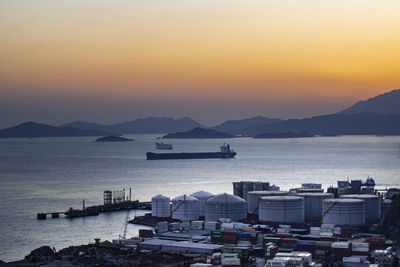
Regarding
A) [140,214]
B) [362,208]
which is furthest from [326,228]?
[140,214]

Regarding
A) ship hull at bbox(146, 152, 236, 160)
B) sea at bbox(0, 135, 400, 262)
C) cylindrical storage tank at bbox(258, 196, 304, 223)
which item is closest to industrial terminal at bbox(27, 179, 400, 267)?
cylindrical storage tank at bbox(258, 196, 304, 223)

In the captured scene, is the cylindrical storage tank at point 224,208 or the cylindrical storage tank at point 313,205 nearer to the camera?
the cylindrical storage tank at point 224,208

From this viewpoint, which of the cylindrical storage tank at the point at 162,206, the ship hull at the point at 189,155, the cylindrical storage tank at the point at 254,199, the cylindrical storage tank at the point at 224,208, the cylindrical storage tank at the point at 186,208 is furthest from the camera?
the ship hull at the point at 189,155

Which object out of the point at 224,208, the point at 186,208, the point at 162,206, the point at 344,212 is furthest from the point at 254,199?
the point at 344,212

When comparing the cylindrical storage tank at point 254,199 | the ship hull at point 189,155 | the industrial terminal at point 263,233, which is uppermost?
the ship hull at point 189,155

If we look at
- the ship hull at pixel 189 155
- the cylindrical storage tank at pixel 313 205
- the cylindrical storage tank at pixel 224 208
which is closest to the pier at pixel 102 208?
the cylindrical storage tank at pixel 224 208

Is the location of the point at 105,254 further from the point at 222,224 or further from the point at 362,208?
the point at 362,208

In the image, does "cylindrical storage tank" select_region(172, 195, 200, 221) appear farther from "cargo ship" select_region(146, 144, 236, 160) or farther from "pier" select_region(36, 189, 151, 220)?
"cargo ship" select_region(146, 144, 236, 160)

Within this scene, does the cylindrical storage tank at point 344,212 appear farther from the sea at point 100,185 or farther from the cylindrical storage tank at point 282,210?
the sea at point 100,185
